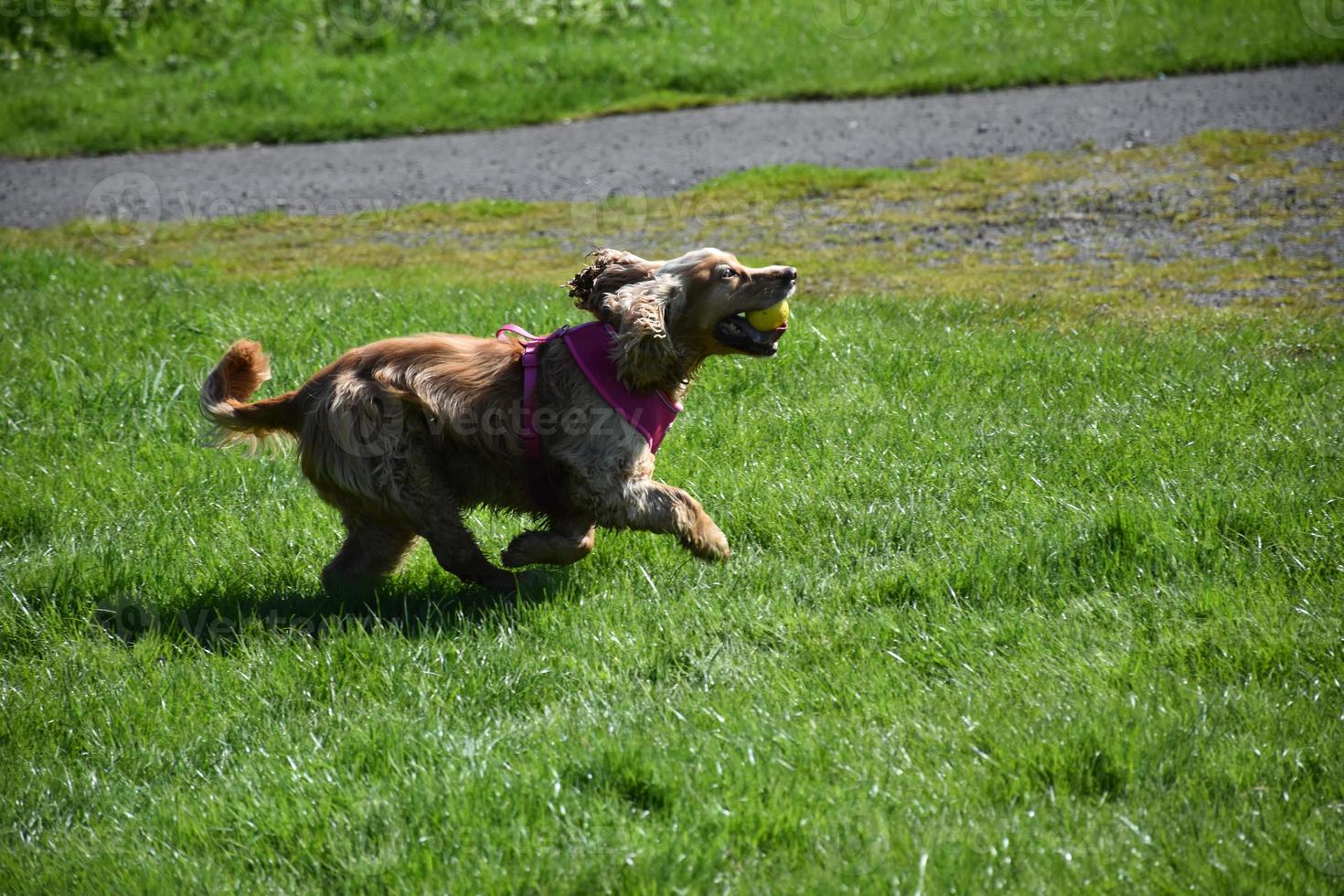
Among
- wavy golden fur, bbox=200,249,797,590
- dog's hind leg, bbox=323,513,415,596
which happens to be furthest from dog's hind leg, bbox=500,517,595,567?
dog's hind leg, bbox=323,513,415,596

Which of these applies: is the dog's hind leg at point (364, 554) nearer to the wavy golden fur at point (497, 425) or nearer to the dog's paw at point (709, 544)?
the wavy golden fur at point (497, 425)

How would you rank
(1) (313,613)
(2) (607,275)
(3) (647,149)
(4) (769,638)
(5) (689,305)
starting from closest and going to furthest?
(4) (769,638) < (1) (313,613) < (5) (689,305) < (2) (607,275) < (3) (647,149)

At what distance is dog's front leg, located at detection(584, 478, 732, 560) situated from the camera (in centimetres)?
486

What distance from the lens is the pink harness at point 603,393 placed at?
4992mm

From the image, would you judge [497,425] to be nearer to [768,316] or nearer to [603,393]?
[603,393]

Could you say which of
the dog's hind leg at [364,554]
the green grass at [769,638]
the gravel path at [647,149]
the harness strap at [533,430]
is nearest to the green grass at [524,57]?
the gravel path at [647,149]

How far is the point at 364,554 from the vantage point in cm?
521

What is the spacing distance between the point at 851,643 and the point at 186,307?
623 centimetres

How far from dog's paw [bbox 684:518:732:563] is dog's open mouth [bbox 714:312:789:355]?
72 centimetres

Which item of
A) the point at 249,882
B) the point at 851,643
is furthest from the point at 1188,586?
the point at 249,882

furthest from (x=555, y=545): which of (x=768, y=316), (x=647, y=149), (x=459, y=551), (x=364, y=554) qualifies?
(x=647, y=149)

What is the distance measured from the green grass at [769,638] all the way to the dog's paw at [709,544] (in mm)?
152

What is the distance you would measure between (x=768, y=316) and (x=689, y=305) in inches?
13.0

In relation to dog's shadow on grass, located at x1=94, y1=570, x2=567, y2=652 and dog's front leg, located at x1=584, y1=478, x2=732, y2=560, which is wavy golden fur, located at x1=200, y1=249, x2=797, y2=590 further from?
dog's shadow on grass, located at x1=94, y1=570, x2=567, y2=652
